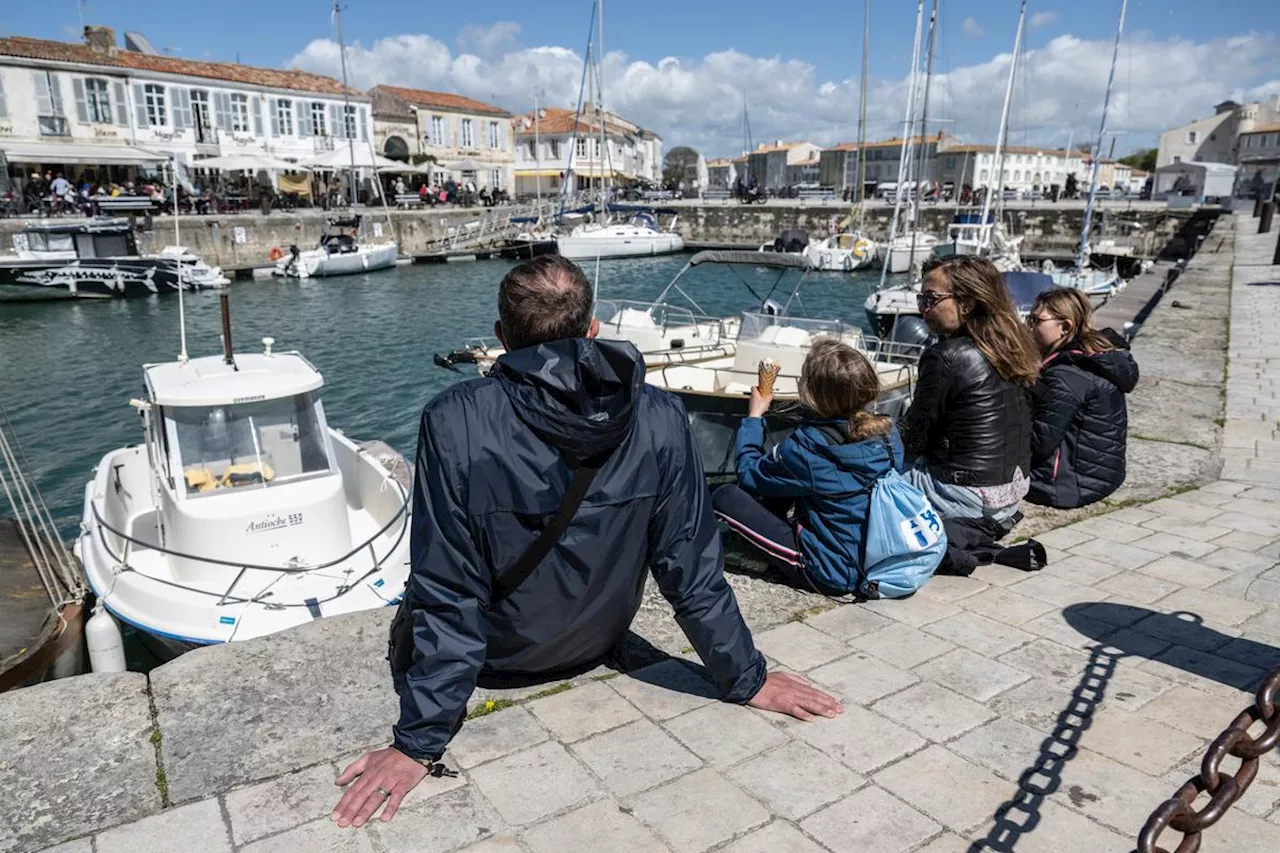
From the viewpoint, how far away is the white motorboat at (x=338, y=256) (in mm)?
36281

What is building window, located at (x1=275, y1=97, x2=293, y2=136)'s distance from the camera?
47188 mm

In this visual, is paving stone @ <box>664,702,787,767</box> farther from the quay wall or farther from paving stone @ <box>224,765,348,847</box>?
the quay wall

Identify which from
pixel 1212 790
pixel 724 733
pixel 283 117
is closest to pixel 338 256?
pixel 283 117

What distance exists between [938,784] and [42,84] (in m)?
48.4

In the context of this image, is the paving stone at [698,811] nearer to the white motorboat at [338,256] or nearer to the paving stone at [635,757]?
the paving stone at [635,757]

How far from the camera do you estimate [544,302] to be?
2.49 metres

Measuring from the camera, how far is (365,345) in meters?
24.0

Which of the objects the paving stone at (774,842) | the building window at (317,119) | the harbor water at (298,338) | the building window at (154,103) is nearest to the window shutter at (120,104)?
the building window at (154,103)

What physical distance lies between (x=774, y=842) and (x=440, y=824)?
37.3 inches

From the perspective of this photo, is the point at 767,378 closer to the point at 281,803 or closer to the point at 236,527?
the point at 281,803

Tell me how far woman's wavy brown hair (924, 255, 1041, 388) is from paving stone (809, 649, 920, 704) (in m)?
1.75

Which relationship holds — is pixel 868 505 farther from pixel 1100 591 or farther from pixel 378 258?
pixel 378 258

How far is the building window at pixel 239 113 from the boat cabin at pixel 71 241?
1575 centimetres

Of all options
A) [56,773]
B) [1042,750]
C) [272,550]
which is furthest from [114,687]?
[272,550]
